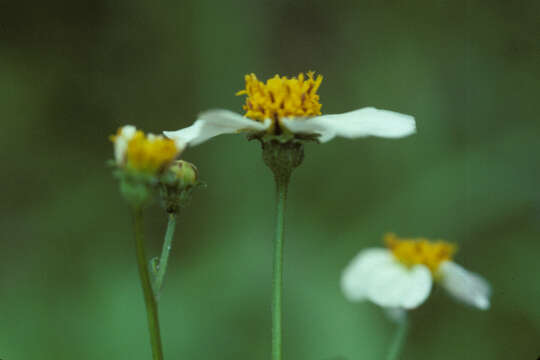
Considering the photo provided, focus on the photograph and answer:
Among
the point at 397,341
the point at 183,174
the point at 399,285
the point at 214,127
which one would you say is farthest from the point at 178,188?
the point at 399,285

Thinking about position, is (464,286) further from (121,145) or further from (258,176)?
(258,176)

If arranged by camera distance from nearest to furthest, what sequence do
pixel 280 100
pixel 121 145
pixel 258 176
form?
pixel 121 145 < pixel 280 100 < pixel 258 176

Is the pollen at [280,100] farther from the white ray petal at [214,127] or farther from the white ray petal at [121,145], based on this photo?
the white ray petal at [121,145]

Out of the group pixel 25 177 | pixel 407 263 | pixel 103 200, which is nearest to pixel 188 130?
pixel 407 263

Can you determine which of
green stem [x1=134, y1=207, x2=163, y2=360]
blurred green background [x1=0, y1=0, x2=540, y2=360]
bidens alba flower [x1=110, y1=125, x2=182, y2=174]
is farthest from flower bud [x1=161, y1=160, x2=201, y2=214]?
blurred green background [x1=0, y1=0, x2=540, y2=360]

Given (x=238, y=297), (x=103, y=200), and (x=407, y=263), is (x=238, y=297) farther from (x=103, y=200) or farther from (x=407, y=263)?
(x=407, y=263)

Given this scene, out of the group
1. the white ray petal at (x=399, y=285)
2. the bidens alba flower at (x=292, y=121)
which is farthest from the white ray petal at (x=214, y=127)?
the white ray petal at (x=399, y=285)

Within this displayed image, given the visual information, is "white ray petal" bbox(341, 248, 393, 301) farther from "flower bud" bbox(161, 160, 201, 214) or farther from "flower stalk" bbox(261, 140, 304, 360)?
"flower bud" bbox(161, 160, 201, 214)
